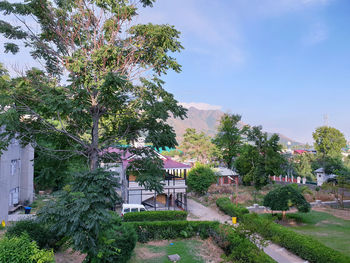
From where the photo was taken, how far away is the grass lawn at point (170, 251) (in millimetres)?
11641

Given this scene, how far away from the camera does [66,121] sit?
39.6ft

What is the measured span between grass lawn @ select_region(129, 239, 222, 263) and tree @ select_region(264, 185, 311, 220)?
781cm

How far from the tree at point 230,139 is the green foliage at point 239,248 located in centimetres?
2886

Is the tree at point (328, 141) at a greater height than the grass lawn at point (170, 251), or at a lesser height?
greater

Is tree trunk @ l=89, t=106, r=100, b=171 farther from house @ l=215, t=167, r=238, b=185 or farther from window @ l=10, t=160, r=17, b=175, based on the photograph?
house @ l=215, t=167, r=238, b=185

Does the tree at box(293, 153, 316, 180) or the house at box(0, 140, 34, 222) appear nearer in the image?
the house at box(0, 140, 34, 222)

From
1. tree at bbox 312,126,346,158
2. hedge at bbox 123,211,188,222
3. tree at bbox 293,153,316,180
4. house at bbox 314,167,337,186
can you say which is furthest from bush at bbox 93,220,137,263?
tree at bbox 312,126,346,158

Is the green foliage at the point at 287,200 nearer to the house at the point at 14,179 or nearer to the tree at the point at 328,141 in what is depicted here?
the house at the point at 14,179

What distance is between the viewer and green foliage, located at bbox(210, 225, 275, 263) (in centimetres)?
992

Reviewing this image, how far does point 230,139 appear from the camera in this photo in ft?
136

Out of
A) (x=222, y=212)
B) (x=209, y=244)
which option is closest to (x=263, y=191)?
(x=222, y=212)

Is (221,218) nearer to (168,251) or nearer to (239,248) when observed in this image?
(168,251)

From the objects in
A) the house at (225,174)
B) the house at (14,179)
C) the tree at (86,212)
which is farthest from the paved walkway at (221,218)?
the house at (14,179)

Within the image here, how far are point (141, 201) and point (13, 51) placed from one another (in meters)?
16.8
